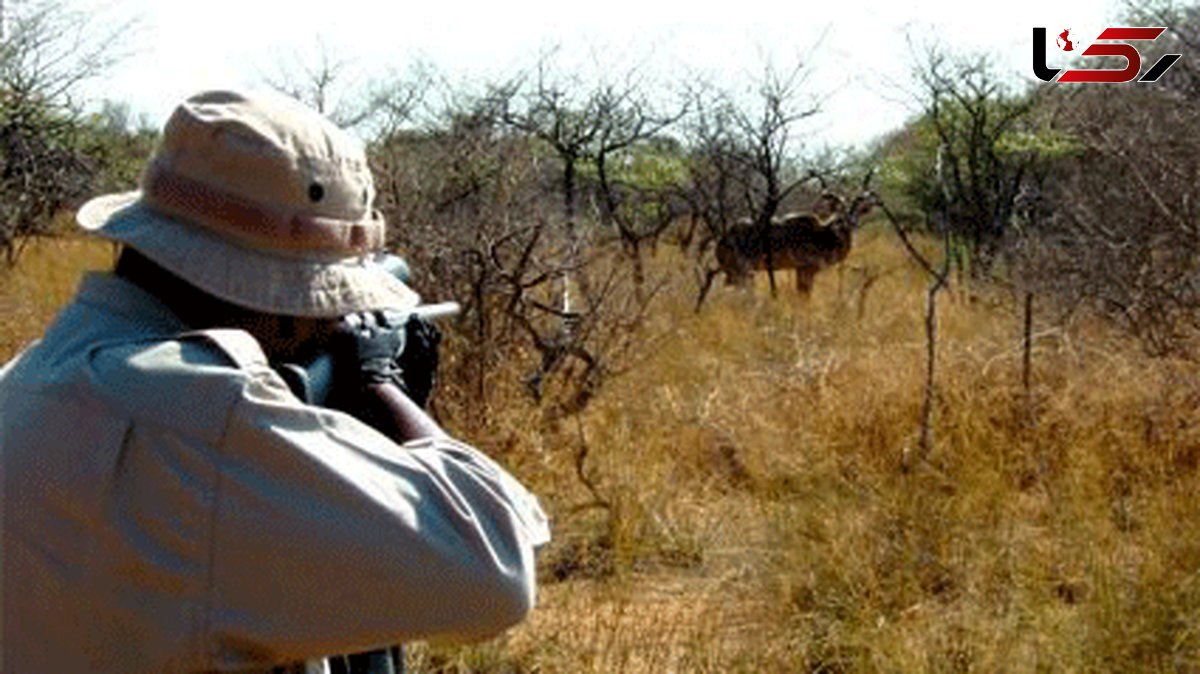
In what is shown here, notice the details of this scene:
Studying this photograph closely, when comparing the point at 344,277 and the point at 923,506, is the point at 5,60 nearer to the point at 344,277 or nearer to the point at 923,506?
the point at 923,506

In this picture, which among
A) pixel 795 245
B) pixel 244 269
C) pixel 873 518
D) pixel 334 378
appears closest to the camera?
pixel 244 269

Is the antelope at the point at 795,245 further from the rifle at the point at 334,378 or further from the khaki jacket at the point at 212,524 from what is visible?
the khaki jacket at the point at 212,524

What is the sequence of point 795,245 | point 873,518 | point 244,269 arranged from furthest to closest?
1. point 795,245
2. point 873,518
3. point 244,269

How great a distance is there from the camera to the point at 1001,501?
204 inches

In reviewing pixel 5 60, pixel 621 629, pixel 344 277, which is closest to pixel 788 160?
pixel 5 60

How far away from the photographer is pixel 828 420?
6590 mm

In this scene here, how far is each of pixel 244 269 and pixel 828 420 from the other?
5.42m

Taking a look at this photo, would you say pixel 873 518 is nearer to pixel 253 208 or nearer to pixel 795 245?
pixel 253 208

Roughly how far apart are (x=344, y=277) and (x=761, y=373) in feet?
22.5

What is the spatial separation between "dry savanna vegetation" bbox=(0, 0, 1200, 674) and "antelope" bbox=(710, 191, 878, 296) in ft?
9.22

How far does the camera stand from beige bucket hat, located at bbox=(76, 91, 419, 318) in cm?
132

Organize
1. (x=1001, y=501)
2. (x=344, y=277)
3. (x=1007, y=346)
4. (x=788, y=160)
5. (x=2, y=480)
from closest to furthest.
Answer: (x=2, y=480)
(x=344, y=277)
(x=1001, y=501)
(x=1007, y=346)
(x=788, y=160)

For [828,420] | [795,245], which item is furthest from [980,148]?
[828,420]

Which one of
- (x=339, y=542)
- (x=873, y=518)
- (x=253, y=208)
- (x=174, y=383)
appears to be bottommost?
(x=873, y=518)
